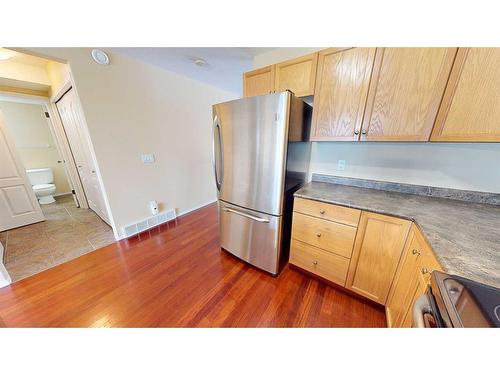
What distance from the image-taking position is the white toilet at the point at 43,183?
11.0ft

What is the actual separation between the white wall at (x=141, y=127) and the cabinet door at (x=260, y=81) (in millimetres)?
1307

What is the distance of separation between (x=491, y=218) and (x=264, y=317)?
5.31 ft

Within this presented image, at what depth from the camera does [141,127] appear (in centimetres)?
214

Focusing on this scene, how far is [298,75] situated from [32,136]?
5.79 m

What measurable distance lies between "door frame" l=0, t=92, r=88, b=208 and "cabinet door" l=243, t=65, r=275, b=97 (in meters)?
3.37

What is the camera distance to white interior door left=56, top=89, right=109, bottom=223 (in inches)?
86.9

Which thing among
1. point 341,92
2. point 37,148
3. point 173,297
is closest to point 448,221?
point 341,92

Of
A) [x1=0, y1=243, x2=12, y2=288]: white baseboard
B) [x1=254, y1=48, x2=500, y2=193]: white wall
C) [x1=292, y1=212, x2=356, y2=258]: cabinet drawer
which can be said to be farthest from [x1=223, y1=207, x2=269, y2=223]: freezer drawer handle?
[x1=0, y1=243, x2=12, y2=288]: white baseboard

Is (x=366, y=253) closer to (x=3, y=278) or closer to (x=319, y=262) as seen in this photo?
(x=319, y=262)

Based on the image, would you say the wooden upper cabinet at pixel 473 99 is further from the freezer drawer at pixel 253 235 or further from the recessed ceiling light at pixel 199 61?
the recessed ceiling light at pixel 199 61

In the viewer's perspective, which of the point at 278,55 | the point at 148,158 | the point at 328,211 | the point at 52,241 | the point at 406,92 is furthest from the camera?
the point at 148,158

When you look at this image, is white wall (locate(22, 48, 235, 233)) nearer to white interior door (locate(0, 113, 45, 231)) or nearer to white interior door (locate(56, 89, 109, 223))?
white interior door (locate(56, 89, 109, 223))
